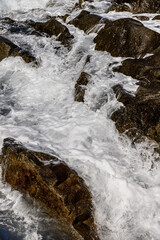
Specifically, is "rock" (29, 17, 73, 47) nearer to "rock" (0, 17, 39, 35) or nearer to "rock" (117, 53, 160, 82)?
"rock" (0, 17, 39, 35)

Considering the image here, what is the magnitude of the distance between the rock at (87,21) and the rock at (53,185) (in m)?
7.46

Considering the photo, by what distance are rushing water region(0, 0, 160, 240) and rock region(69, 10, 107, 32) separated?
1.18 m

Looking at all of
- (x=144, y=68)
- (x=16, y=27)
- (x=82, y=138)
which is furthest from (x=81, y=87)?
(x=16, y=27)

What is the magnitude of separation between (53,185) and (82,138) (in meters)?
1.64

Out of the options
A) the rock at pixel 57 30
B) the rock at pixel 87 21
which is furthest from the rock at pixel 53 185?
the rock at pixel 87 21

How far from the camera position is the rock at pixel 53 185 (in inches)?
128

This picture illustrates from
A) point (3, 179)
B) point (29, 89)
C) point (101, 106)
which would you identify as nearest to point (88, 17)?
point (29, 89)

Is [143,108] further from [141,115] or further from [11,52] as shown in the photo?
[11,52]

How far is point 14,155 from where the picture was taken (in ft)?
12.6

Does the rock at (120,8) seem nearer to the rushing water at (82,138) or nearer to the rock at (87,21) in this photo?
the rock at (87,21)

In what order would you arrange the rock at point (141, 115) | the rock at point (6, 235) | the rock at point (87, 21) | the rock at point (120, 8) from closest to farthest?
the rock at point (6, 235), the rock at point (141, 115), the rock at point (87, 21), the rock at point (120, 8)

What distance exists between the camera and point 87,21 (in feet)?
33.8

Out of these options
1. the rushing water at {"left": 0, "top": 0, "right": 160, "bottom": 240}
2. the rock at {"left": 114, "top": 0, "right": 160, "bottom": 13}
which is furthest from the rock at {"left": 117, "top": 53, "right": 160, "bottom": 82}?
the rock at {"left": 114, "top": 0, "right": 160, "bottom": 13}

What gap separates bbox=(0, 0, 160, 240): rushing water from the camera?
3395 mm
